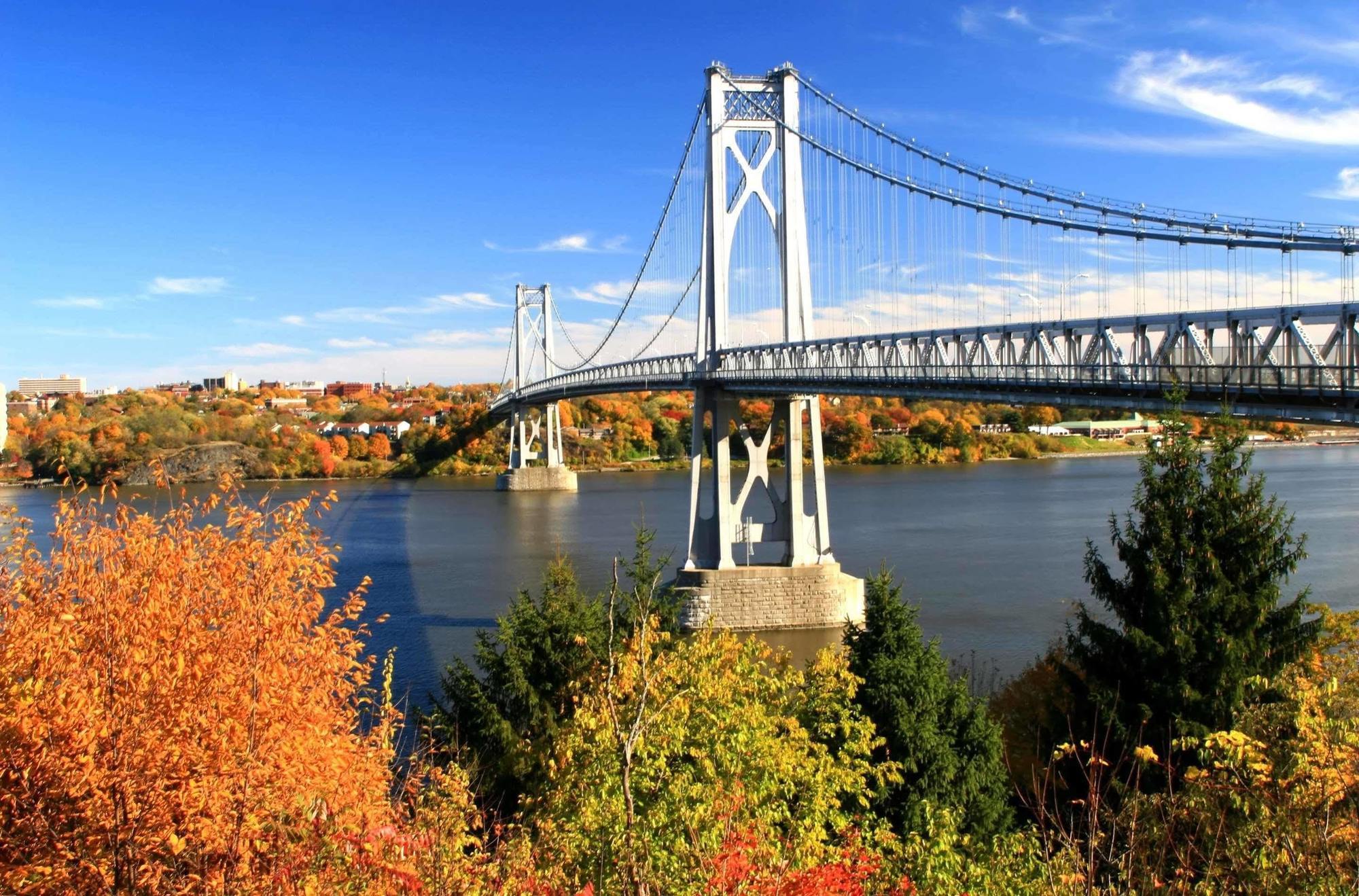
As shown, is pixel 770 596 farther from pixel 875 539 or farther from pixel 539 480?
pixel 539 480

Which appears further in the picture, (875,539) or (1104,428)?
(1104,428)

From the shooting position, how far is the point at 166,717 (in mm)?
4512

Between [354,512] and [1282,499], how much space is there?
31.5 m

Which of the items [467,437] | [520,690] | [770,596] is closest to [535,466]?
[467,437]

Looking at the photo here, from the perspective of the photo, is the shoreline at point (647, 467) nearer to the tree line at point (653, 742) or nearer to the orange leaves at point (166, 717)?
the tree line at point (653, 742)

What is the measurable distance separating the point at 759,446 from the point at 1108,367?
1057 cm

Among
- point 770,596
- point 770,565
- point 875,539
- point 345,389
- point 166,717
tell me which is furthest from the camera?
point 345,389

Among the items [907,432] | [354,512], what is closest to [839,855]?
[354,512]

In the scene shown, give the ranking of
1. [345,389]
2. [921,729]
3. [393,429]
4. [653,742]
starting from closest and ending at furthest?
1. [653,742]
2. [921,729]
3. [393,429]
4. [345,389]

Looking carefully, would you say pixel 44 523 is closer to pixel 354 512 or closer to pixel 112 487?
pixel 354 512

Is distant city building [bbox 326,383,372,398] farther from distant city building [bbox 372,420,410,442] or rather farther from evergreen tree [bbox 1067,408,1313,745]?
evergreen tree [bbox 1067,408,1313,745]

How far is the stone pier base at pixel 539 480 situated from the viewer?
4997 cm

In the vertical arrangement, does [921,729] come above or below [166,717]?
below

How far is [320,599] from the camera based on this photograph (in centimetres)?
563
